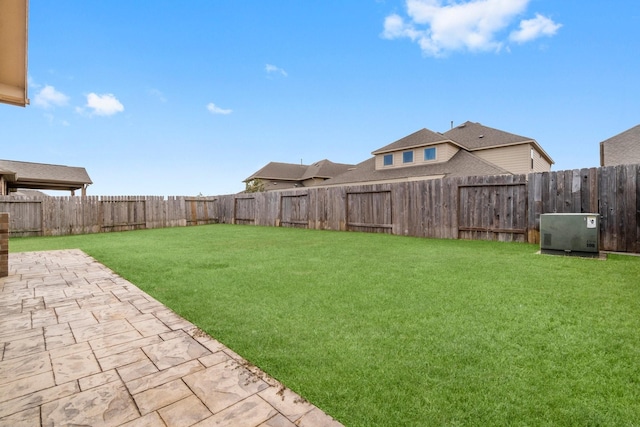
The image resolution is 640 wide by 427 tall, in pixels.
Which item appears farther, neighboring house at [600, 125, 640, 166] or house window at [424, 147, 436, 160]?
house window at [424, 147, 436, 160]

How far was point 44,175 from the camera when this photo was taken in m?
20.6

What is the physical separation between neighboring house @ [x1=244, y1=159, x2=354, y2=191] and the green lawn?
27388mm

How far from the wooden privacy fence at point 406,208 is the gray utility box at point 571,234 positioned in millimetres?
1086

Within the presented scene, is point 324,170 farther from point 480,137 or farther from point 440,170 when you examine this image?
point 440,170

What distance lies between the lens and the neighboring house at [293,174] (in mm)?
31969

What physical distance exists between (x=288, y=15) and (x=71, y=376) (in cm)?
1732

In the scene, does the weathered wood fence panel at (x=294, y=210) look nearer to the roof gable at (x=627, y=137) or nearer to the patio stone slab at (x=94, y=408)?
the patio stone slab at (x=94, y=408)

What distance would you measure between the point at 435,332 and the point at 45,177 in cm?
2713

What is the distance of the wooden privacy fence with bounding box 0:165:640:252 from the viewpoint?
5.76 metres

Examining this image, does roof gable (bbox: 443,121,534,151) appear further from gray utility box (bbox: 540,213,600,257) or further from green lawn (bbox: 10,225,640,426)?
green lawn (bbox: 10,225,640,426)

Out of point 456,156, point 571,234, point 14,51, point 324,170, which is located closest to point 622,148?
point 456,156

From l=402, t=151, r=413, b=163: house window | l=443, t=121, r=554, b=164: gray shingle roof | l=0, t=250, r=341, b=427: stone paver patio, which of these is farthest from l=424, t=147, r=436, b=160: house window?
l=0, t=250, r=341, b=427: stone paver patio

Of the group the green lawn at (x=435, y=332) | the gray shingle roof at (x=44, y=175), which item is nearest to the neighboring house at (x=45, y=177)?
the gray shingle roof at (x=44, y=175)

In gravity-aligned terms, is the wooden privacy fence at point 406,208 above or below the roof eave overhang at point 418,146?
below
